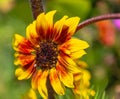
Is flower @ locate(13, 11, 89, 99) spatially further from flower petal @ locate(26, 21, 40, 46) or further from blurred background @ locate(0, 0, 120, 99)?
blurred background @ locate(0, 0, 120, 99)

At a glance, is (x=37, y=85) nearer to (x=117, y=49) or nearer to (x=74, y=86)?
(x=74, y=86)

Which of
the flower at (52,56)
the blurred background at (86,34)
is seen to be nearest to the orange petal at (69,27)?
the flower at (52,56)

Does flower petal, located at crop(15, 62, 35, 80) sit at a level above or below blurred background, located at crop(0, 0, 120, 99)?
below

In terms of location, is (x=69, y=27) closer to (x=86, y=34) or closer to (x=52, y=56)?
(x=52, y=56)

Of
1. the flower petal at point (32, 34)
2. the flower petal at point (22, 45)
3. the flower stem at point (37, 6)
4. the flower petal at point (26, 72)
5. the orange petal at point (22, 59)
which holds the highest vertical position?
the flower stem at point (37, 6)

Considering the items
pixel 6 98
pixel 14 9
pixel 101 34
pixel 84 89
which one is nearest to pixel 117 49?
pixel 101 34

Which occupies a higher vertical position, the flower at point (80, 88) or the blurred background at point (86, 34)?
the blurred background at point (86, 34)

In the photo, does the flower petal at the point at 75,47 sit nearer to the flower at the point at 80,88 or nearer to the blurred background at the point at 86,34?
the flower at the point at 80,88

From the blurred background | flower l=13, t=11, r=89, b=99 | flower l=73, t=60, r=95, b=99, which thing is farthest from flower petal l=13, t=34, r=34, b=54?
the blurred background

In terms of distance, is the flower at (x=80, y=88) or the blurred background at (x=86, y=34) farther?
the blurred background at (x=86, y=34)
